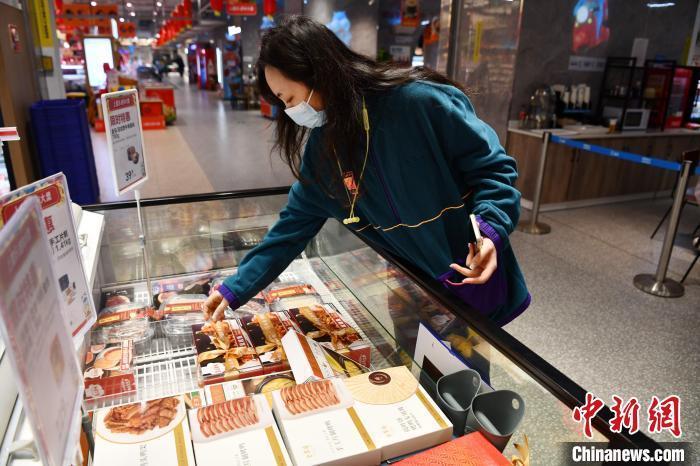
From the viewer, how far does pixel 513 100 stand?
20.4ft

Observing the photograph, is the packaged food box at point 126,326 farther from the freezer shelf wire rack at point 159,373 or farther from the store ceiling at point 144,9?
the store ceiling at point 144,9

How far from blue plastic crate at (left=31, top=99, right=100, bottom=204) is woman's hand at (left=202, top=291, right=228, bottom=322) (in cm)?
460

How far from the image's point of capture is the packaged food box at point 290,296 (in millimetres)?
1907

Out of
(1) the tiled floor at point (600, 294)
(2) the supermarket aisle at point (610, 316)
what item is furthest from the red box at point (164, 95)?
(2) the supermarket aisle at point (610, 316)

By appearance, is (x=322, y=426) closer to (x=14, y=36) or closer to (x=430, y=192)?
(x=430, y=192)

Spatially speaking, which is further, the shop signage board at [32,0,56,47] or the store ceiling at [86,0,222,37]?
the store ceiling at [86,0,222,37]

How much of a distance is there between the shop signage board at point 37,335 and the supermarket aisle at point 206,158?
416 cm

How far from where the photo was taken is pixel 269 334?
1.65 m

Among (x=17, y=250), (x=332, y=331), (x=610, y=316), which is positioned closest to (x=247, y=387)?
(x=332, y=331)

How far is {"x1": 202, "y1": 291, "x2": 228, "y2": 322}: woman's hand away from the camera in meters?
1.57

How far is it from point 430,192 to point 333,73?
1.43 ft

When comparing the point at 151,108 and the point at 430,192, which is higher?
the point at 430,192

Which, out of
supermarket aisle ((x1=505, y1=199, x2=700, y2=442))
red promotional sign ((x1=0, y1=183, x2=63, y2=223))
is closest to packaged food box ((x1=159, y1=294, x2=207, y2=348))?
red promotional sign ((x1=0, y1=183, x2=63, y2=223))

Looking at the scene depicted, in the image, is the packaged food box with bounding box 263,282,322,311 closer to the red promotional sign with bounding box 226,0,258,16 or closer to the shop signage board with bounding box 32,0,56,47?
the shop signage board with bounding box 32,0,56,47
